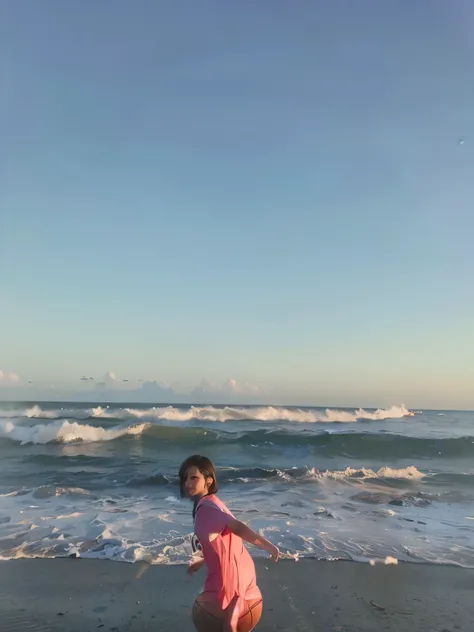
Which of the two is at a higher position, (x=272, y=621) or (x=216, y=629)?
(x=216, y=629)

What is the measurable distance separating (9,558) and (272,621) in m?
3.89

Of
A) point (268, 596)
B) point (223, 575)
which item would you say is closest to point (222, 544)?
point (223, 575)

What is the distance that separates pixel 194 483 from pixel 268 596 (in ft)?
10.9

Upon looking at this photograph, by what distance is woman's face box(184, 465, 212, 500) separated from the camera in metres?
2.87

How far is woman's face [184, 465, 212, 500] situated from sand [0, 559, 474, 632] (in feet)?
8.36

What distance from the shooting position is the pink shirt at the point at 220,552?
2611mm

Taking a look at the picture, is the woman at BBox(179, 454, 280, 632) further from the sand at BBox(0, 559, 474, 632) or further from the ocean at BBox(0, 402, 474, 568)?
the ocean at BBox(0, 402, 474, 568)

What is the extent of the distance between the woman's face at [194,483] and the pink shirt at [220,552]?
0.53ft

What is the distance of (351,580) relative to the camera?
5.99m

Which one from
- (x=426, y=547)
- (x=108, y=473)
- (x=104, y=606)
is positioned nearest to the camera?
(x=104, y=606)

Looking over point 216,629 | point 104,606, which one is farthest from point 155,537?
point 216,629

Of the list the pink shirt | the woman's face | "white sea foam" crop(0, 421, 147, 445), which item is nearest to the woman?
the pink shirt

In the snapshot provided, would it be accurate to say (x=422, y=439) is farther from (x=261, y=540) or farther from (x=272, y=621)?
(x=261, y=540)

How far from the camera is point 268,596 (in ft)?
17.8
